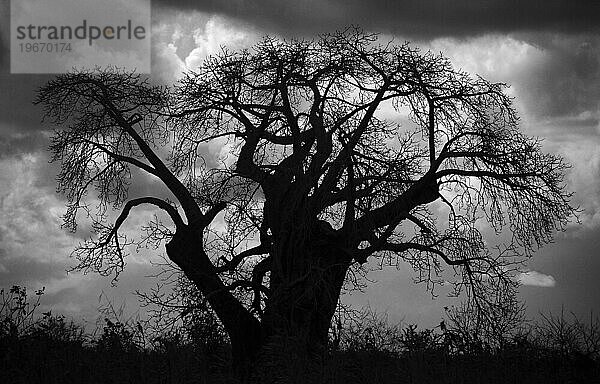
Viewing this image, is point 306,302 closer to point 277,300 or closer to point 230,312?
point 277,300

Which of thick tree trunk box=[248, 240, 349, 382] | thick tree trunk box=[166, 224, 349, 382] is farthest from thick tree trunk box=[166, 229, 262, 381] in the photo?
thick tree trunk box=[248, 240, 349, 382]

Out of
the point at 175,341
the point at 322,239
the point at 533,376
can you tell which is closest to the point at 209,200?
the point at 322,239

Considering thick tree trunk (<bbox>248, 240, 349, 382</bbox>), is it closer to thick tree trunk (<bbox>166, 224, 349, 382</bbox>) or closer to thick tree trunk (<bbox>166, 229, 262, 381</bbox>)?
thick tree trunk (<bbox>166, 224, 349, 382</bbox>)

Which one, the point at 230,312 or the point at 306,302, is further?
the point at 230,312

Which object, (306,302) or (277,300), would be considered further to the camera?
(306,302)

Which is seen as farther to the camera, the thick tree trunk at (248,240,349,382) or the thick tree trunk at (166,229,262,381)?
the thick tree trunk at (166,229,262,381)

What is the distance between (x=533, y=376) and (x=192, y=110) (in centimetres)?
962

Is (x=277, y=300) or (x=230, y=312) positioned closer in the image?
(x=277, y=300)

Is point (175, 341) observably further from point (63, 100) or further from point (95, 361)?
point (63, 100)

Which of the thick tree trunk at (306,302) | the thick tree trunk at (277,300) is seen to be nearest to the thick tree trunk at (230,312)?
the thick tree trunk at (277,300)

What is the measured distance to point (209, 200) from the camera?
16703mm

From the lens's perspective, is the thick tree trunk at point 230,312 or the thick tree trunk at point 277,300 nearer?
the thick tree trunk at point 277,300

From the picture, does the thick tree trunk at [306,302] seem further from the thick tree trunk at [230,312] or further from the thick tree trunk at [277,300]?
the thick tree trunk at [230,312]

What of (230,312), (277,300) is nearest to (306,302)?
(277,300)
